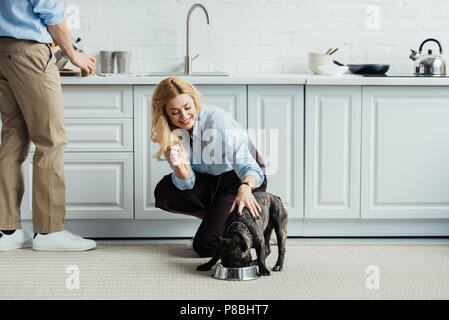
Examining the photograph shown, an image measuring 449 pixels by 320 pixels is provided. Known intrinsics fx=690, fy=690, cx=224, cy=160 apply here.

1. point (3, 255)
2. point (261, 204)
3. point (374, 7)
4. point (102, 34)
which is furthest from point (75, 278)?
point (374, 7)

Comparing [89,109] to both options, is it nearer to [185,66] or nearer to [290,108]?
[185,66]

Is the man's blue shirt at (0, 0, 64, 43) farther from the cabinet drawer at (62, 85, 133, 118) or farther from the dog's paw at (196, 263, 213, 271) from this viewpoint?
the dog's paw at (196, 263, 213, 271)

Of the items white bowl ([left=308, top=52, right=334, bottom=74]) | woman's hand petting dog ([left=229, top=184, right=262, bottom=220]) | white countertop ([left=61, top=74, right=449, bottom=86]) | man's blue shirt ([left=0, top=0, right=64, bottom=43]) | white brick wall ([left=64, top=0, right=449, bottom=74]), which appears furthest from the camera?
white brick wall ([left=64, top=0, right=449, bottom=74])

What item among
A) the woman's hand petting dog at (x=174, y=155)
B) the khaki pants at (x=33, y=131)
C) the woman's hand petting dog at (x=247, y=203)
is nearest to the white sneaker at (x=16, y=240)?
the khaki pants at (x=33, y=131)

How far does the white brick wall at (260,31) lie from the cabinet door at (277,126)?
2.01ft

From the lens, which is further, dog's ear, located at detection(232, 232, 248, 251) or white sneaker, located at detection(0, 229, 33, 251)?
white sneaker, located at detection(0, 229, 33, 251)

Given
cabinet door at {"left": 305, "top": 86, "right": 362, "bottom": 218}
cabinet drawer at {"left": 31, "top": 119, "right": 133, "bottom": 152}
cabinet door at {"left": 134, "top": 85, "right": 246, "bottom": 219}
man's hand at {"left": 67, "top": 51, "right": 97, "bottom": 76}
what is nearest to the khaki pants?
man's hand at {"left": 67, "top": 51, "right": 97, "bottom": 76}

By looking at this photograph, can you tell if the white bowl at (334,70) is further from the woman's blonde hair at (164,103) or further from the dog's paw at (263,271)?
the dog's paw at (263,271)

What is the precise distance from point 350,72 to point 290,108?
0.55 m

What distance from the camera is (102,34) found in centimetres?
405

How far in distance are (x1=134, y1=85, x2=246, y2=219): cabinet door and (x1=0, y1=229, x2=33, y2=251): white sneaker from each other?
56 cm

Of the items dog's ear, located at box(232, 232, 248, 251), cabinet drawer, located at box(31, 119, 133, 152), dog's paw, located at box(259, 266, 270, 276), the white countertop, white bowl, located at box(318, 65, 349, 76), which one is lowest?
dog's paw, located at box(259, 266, 270, 276)

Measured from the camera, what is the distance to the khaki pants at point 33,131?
3064 millimetres

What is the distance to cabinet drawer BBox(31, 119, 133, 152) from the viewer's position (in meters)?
3.50
